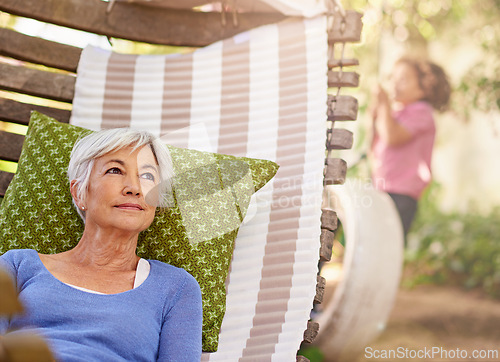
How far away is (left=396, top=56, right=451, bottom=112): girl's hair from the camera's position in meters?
3.88

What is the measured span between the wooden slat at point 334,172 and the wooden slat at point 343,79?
33 centimetres

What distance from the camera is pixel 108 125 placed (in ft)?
6.98

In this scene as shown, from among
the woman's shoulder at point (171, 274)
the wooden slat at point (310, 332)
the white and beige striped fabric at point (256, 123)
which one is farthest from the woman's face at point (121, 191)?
the wooden slat at point (310, 332)

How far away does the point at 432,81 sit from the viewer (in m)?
3.95

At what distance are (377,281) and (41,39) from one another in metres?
1.86

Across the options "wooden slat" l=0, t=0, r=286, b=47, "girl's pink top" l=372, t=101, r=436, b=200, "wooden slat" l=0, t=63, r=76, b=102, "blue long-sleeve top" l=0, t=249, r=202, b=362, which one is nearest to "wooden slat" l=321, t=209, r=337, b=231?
"blue long-sleeve top" l=0, t=249, r=202, b=362

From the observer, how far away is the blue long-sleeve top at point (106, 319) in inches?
50.3

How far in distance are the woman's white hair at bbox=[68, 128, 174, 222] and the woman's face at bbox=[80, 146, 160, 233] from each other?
0.05 ft

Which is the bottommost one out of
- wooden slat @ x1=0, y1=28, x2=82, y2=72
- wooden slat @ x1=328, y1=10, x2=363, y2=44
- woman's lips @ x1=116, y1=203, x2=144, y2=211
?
woman's lips @ x1=116, y1=203, x2=144, y2=211

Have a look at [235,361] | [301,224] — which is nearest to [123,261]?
[235,361]

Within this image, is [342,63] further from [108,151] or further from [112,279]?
[112,279]

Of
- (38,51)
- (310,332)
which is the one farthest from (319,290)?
(38,51)

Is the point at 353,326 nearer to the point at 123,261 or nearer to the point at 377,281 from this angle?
the point at 377,281

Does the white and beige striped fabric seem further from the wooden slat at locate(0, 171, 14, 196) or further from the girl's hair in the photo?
the girl's hair
